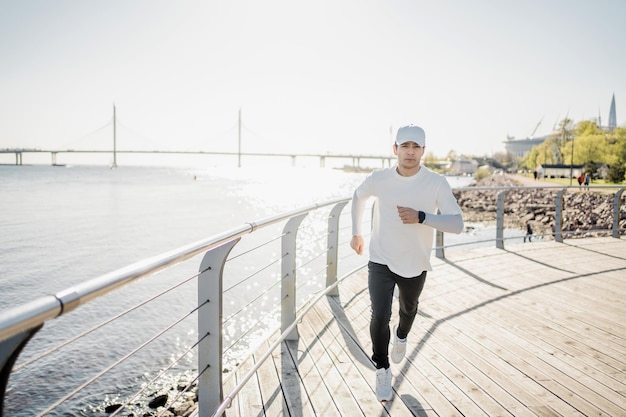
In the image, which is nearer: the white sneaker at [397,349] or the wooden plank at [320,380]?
the wooden plank at [320,380]

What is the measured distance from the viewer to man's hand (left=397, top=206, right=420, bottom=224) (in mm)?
2559

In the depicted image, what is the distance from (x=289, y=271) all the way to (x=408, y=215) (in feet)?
4.00

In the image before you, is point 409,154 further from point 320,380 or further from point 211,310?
point 320,380

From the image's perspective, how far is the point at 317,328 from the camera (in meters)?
3.90

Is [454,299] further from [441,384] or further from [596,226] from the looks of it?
[596,226]

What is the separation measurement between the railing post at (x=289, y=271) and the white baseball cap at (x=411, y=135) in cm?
99

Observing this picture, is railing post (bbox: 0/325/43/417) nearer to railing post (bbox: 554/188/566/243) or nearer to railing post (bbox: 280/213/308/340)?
railing post (bbox: 280/213/308/340)

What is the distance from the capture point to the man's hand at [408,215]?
256cm

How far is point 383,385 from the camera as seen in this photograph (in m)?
2.76

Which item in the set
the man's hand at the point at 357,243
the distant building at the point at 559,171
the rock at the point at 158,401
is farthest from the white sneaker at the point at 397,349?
the distant building at the point at 559,171

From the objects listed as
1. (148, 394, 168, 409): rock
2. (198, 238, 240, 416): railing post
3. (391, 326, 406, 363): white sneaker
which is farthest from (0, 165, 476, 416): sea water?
(198, 238, 240, 416): railing post

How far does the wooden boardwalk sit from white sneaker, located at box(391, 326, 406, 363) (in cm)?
7

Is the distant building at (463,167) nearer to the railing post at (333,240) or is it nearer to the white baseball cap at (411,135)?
the railing post at (333,240)

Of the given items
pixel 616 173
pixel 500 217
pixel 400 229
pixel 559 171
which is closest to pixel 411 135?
pixel 400 229
